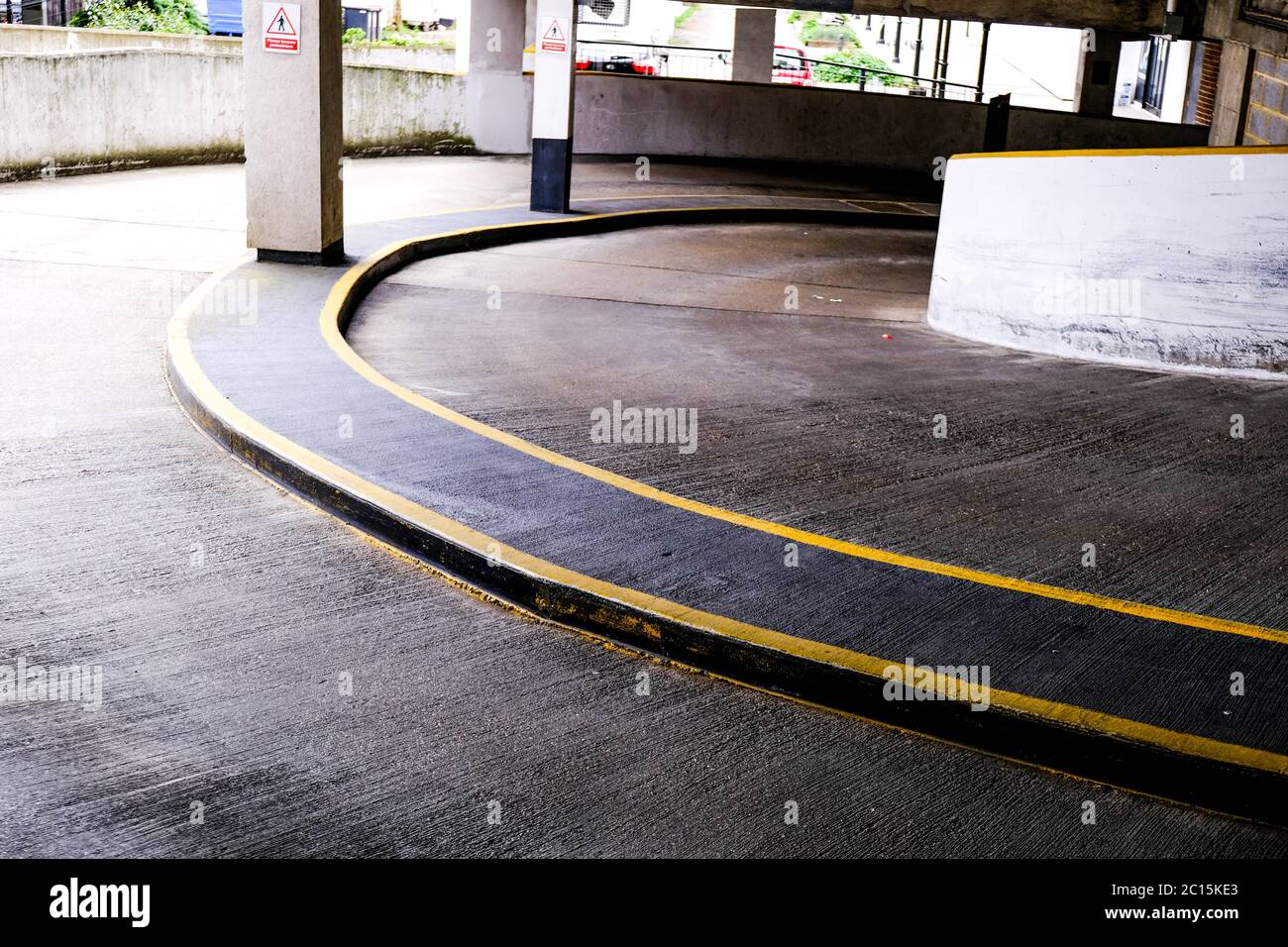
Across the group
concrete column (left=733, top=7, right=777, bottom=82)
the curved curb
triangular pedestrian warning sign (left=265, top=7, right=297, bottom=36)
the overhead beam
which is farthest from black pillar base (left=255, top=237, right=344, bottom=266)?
concrete column (left=733, top=7, right=777, bottom=82)

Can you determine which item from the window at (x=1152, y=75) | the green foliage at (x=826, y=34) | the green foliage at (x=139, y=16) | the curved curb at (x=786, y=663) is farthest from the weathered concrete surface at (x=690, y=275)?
the green foliage at (x=826, y=34)

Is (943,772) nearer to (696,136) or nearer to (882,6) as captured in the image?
(882,6)

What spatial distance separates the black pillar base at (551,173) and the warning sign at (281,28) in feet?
18.9

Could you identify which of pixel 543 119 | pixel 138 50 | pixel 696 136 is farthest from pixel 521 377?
pixel 696 136

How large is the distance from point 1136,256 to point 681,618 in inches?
251

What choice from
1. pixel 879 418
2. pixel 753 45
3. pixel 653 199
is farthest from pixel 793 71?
pixel 879 418

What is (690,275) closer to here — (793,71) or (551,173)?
(551,173)

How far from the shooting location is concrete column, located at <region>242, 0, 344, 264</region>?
11.1m

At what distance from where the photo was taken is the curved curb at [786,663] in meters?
4.01

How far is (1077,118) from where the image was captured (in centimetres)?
2309

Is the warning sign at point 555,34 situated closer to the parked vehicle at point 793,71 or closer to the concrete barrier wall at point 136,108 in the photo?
the concrete barrier wall at point 136,108

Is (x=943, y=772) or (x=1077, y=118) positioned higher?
(x=1077, y=118)

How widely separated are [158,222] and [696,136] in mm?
12306
